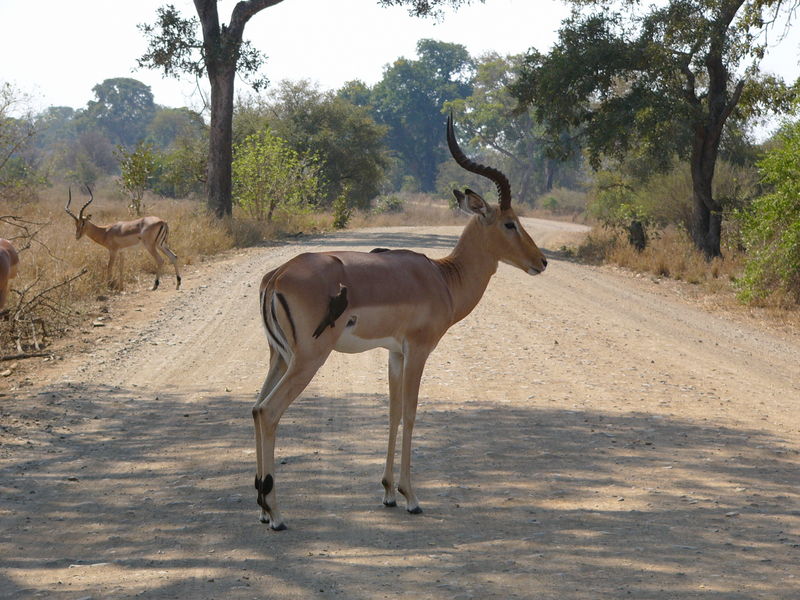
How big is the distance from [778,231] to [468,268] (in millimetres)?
12350

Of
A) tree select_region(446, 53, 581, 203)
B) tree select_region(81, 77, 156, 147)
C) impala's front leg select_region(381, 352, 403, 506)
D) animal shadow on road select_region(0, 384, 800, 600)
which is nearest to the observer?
animal shadow on road select_region(0, 384, 800, 600)

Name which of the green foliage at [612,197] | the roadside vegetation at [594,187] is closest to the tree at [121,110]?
the roadside vegetation at [594,187]

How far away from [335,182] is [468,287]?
154 ft

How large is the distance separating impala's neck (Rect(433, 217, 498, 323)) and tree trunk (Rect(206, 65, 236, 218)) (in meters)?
24.9

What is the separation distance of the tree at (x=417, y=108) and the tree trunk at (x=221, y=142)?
69.9m

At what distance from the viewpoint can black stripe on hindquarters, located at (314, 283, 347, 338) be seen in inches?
218

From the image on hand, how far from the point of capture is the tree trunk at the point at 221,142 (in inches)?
1210

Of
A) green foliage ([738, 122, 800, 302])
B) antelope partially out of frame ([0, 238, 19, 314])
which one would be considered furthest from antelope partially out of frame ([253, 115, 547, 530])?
green foliage ([738, 122, 800, 302])

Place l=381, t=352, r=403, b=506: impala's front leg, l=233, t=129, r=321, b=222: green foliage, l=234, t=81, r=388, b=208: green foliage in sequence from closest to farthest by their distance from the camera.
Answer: l=381, t=352, r=403, b=506: impala's front leg, l=233, t=129, r=321, b=222: green foliage, l=234, t=81, r=388, b=208: green foliage

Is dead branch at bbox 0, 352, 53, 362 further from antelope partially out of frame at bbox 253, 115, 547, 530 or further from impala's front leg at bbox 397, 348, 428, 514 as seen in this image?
impala's front leg at bbox 397, 348, 428, 514

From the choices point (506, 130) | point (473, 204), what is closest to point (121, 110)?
point (506, 130)

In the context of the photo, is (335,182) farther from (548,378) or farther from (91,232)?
(548,378)

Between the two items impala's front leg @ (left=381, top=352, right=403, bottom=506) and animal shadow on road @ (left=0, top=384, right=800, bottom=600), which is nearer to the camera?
animal shadow on road @ (left=0, top=384, right=800, bottom=600)

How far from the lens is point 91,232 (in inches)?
707
